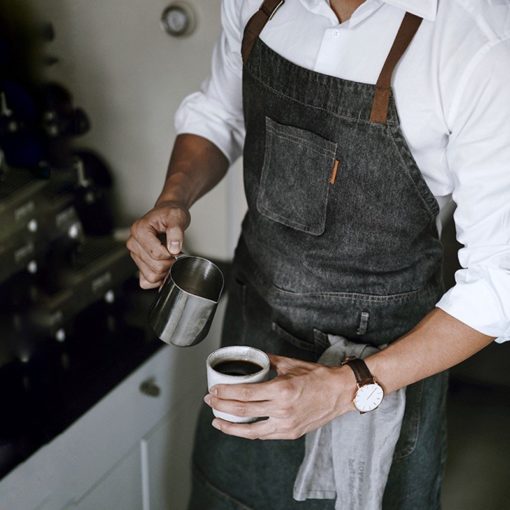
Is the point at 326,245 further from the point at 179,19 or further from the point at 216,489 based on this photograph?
the point at 179,19

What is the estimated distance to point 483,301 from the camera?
3.90 feet

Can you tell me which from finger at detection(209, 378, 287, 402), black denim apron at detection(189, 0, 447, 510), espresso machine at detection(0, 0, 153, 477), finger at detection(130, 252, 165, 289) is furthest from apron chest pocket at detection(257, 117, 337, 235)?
espresso machine at detection(0, 0, 153, 477)

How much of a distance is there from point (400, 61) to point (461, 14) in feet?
0.36

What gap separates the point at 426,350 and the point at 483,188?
0.88ft

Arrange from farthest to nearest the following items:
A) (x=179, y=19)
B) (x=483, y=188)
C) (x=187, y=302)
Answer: (x=179, y=19) → (x=187, y=302) → (x=483, y=188)

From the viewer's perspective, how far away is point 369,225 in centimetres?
135

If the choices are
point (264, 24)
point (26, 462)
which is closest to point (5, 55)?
point (264, 24)

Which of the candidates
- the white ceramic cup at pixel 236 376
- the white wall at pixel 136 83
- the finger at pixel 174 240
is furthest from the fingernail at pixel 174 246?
the white wall at pixel 136 83

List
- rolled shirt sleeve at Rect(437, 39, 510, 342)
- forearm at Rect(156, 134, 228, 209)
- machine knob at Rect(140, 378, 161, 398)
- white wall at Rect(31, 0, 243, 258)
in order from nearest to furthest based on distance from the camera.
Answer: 1. rolled shirt sleeve at Rect(437, 39, 510, 342)
2. forearm at Rect(156, 134, 228, 209)
3. machine knob at Rect(140, 378, 161, 398)
4. white wall at Rect(31, 0, 243, 258)

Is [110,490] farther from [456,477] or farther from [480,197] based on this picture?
[456,477]

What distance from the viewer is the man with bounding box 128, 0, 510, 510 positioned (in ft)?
3.84

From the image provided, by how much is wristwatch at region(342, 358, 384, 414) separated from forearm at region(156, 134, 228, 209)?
473 mm

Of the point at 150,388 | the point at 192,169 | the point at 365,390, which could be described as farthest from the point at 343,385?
the point at 150,388

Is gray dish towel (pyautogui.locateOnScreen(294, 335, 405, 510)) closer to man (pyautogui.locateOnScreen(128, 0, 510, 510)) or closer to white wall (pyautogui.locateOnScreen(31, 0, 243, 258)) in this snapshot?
man (pyautogui.locateOnScreen(128, 0, 510, 510))
